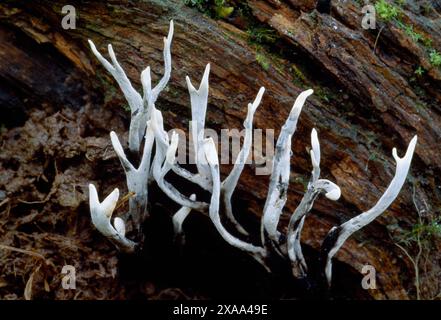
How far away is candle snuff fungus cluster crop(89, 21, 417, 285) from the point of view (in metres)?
2.49

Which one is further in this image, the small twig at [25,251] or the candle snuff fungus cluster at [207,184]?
the small twig at [25,251]

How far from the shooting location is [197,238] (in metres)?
3.19

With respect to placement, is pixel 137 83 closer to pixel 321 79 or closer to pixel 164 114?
pixel 164 114

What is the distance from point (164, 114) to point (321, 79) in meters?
1.00

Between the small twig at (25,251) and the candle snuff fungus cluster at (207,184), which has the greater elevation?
the candle snuff fungus cluster at (207,184)

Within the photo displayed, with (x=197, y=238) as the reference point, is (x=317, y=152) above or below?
above

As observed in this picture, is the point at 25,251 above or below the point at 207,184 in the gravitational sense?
below

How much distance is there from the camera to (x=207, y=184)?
276 centimetres

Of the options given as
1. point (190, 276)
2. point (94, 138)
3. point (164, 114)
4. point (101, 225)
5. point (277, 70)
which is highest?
A: point (277, 70)

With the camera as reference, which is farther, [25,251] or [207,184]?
[25,251]

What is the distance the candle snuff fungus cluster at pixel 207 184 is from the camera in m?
2.49
